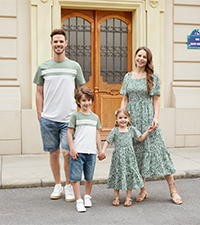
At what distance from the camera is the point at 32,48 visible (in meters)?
8.02

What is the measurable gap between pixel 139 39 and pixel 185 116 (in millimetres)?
2136

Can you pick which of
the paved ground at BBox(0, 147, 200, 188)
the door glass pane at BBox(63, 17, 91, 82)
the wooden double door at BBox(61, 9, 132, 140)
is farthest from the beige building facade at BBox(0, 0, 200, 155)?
the paved ground at BBox(0, 147, 200, 188)

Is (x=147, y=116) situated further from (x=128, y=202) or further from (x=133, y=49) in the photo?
(x=133, y=49)

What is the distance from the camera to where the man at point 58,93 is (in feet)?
14.8

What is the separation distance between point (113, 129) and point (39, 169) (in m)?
2.31

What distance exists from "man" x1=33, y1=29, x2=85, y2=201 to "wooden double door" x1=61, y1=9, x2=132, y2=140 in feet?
13.3

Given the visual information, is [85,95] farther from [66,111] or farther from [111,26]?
[111,26]

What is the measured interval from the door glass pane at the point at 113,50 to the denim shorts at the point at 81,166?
15.6ft

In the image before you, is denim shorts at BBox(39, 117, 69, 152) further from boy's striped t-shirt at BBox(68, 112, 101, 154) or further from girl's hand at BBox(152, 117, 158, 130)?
girl's hand at BBox(152, 117, 158, 130)

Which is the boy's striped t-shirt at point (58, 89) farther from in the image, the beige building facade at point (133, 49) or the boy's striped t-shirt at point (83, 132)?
the beige building facade at point (133, 49)

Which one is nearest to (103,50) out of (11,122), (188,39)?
(188,39)

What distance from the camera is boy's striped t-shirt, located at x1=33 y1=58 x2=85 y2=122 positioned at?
14.8ft

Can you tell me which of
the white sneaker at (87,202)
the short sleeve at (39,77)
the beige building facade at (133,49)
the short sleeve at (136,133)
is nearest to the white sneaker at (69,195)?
the white sneaker at (87,202)

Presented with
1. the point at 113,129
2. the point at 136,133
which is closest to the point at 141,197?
the point at 136,133
